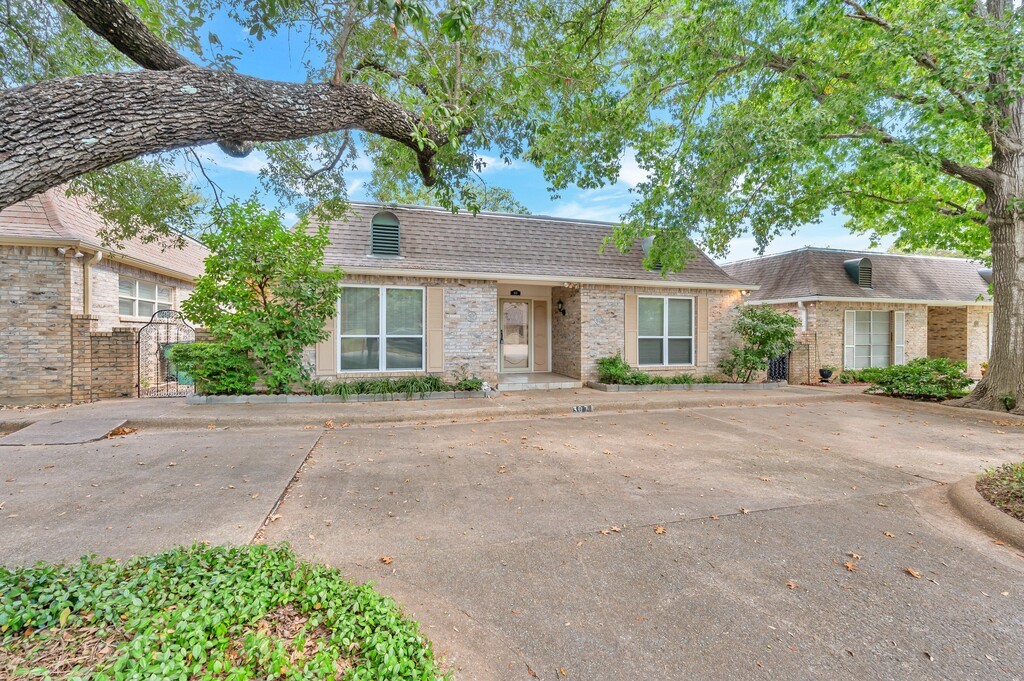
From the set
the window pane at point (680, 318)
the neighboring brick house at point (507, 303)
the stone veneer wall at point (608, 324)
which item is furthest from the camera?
the window pane at point (680, 318)

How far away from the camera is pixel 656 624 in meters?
2.51

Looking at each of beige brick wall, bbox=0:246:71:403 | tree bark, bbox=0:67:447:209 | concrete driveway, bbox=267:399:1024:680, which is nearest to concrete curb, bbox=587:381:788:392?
concrete driveway, bbox=267:399:1024:680

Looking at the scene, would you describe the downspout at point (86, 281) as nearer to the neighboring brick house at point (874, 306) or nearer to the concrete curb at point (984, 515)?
the concrete curb at point (984, 515)

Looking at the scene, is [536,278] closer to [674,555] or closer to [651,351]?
[651,351]

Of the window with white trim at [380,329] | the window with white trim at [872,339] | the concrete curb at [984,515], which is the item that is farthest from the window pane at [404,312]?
the window with white trim at [872,339]

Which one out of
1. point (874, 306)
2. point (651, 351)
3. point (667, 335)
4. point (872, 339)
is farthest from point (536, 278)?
point (872, 339)

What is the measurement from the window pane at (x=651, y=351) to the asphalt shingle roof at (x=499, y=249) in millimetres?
1701

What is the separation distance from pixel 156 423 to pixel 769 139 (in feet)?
38.2

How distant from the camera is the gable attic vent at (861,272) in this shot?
1472 centimetres

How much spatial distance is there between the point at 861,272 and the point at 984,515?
545 inches

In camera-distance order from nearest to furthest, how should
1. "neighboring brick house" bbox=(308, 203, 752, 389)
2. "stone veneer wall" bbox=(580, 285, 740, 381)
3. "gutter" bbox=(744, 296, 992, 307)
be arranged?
"neighboring brick house" bbox=(308, 203, 752, 389) → "stone veneer wall" bbox=(580, 285, 740, 381) → "gutter" bbox=(744, 296, 992, 307)

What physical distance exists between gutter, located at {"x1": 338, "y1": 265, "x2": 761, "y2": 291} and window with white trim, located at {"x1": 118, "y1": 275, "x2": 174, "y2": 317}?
19.1ft

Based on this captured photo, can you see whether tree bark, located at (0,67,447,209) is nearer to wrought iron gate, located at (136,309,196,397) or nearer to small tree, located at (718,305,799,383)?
wrought iron gate, located at (136,309,196,397)

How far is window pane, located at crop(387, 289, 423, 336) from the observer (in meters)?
10.5
